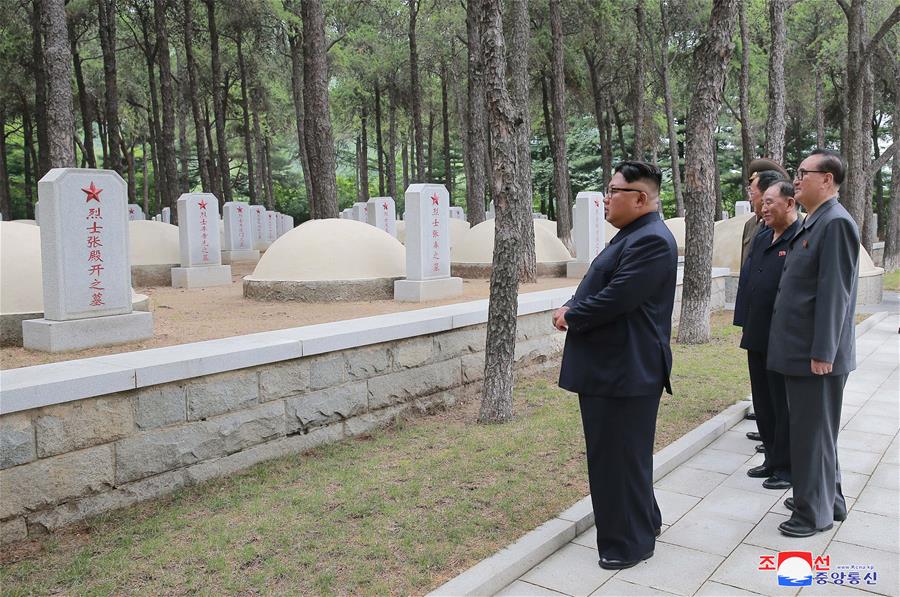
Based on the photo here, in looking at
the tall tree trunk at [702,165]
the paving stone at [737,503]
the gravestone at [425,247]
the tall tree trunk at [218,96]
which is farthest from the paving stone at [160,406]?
the tall tree trunk at [218,96]

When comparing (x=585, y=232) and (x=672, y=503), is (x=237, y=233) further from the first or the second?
(x=672, y=503)

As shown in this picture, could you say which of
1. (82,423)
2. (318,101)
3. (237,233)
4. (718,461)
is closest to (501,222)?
(718,461)

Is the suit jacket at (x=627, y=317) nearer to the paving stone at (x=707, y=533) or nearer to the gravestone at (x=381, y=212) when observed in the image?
the paving stone at (x=707, y=533)

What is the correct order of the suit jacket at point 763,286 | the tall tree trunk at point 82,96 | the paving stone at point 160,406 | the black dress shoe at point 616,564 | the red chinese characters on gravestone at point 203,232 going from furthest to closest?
the tall tree trunk at point 82,96
the red chinese characters on gravestone at point 203,232
the suit jacket at point 763,286
the paving stone at point 160,406
the black dress shoe at point 616,564

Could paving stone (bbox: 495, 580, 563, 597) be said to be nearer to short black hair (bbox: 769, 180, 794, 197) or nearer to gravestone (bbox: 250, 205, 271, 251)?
short black hair (bbox: 769, 180, 794, 197)

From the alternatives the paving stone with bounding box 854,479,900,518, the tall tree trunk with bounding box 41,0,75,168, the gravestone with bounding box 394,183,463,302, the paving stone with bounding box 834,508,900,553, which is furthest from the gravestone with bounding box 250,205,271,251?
the paving stone with bounding box 834,508,900,553

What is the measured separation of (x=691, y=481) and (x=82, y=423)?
3.91m

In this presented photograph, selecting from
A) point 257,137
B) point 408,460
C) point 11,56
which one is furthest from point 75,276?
point 257,137

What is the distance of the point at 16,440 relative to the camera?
397cm

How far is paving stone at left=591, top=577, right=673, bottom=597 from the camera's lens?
3387 mm

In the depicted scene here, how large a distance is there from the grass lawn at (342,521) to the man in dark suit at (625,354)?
0.65 m

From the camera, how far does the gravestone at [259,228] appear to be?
2288cm

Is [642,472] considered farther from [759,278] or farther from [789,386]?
[759,278]

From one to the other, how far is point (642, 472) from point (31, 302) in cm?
602
